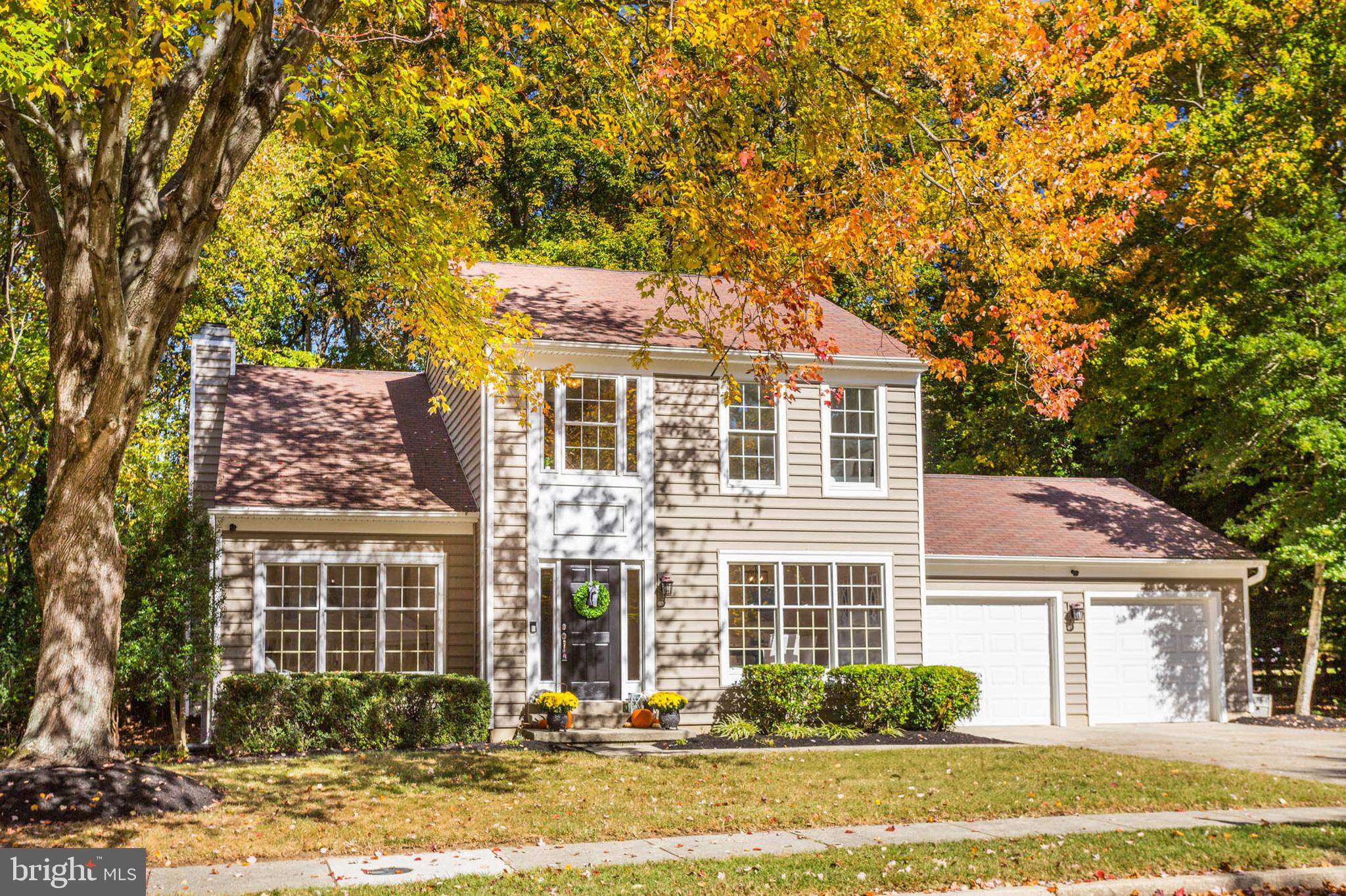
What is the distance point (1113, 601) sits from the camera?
812 inches

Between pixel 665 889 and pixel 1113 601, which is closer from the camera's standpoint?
pixel 665 889

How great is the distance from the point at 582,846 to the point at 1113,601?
14250 millimetres

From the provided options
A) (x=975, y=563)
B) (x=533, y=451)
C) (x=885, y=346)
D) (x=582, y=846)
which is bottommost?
(x=582, y=846)

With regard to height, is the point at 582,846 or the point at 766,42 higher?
the point at 766,42

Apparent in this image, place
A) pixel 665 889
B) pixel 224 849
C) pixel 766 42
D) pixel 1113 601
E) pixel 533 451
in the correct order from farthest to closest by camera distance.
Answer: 1. pixel 1113 601
2. pixel 533 451
3. pixel 766 42
4. pixel 224 849
5. pixel 665 889

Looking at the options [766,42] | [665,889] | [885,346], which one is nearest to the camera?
[665,889]

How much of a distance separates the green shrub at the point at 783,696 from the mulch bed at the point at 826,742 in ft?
1.90

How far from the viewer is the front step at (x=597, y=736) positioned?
53.6 feet

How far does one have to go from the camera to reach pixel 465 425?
61.6ft

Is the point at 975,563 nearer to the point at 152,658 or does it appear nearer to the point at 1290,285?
the point at 1290,285

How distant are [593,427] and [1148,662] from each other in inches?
425

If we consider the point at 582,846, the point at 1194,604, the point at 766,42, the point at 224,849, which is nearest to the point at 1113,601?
the point at 1194,604

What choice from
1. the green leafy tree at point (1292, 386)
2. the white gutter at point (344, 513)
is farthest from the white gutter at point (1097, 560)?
the white gutter at point (344, 513)

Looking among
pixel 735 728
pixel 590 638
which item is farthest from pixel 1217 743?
pixel 590 638
